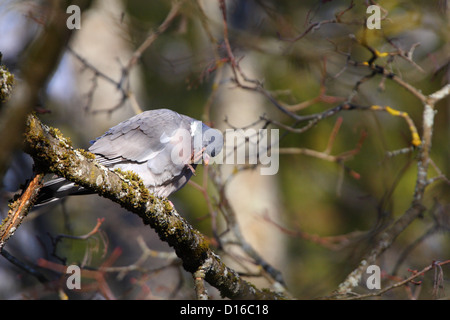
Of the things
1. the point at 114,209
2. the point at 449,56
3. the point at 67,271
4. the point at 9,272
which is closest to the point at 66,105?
the point at 114,209

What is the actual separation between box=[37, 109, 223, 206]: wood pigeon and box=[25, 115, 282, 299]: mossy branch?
1.56 feet

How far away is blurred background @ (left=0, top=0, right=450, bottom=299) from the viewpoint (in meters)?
3.28

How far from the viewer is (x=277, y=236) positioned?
521 cm

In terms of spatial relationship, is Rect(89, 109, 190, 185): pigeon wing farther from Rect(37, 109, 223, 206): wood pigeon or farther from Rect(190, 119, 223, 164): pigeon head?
Rect(190, 119, 223, 164): pigeon head

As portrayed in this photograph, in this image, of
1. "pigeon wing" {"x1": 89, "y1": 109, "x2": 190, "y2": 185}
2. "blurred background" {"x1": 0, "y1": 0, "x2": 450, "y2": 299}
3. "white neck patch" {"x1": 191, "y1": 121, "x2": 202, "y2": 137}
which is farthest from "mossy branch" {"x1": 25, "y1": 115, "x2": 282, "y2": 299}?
"blurred background" {"x1": 0, "y1": 0, "x2": 450, "y2": 299}

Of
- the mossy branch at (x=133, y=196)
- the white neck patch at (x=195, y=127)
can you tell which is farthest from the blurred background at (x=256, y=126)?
the mossy branch at (x=133, y=196)

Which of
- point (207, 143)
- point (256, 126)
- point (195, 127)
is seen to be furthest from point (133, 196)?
point (256, 126)

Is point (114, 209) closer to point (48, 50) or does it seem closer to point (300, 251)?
point (300, 251)

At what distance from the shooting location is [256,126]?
5207mm

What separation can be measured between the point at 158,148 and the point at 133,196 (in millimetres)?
773

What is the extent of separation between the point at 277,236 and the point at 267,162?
1598 mm

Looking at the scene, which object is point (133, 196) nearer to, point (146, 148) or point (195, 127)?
point (146, 148)

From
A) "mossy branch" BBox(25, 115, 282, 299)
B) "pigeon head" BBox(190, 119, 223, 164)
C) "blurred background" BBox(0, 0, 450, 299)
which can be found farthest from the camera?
"blurred background" BBox(0, 0, 450, 299)

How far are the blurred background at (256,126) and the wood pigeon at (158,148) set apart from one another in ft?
1.90
